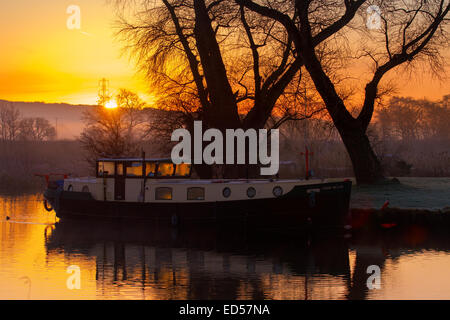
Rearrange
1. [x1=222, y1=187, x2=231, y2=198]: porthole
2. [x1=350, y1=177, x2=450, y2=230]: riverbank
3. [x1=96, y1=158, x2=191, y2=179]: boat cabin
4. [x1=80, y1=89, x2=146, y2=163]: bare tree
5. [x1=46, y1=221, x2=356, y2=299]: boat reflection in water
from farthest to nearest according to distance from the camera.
Answer: [x1=80, y1=89, x2=146, y2=163]: bare tree
[x1=96, y1=158, x2=191, y2=179]: boat cabin
[x1=222, y1=187, x2=231, y2=198]: porthole
[x1=350, y1=177, x2=450, y2=230]: riverbank
[x1=46, y1=221, x2=356, y2=299]: boat reflection in water

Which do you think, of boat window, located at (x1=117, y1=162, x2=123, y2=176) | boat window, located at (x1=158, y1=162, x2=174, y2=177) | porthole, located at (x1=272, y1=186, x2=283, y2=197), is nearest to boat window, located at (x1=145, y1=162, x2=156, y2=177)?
boat window, located at (x1=158, y1=162, x2=174, y2=177)

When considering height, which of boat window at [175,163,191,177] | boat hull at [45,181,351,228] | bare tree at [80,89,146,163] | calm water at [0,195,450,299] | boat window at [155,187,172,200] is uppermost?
bare tree at [80,89,146,163]

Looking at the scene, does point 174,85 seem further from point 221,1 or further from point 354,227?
point 354,227

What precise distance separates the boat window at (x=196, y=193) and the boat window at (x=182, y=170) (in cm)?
192

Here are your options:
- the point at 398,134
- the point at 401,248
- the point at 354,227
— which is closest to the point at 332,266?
the point at 401,248

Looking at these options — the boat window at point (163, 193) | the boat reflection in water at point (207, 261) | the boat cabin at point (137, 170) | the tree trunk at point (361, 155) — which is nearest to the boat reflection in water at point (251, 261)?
the boat reflection in water at point (207, 261)

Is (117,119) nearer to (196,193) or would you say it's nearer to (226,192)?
(196,193)

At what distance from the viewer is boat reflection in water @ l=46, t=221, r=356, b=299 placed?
18.7 metres

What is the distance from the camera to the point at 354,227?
2977 cm

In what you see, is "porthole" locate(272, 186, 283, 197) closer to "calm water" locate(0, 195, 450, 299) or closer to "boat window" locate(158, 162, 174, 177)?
"calm water" locate(0, 195, 450, 299)

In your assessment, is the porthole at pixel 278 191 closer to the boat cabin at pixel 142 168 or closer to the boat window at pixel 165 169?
the boat cabin at pixel 142 168

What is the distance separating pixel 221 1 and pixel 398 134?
119 metres

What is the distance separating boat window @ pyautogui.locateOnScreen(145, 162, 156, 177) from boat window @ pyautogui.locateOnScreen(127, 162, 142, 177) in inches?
15.4

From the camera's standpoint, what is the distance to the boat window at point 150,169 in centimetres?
3262
